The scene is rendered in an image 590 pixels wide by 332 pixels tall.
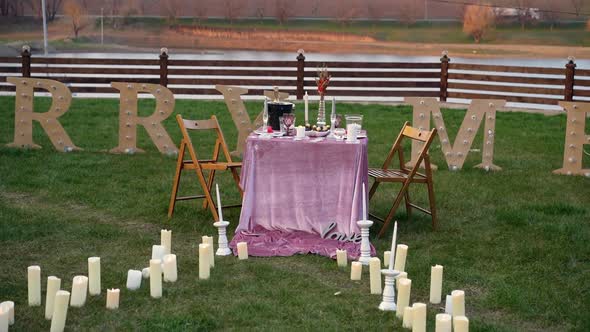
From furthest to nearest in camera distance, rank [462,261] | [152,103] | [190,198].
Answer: [152,103]
[190,198]
[462,261]

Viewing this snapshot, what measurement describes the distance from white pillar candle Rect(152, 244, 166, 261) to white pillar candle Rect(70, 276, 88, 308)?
2.67 ft

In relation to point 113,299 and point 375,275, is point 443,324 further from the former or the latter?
point 113,299

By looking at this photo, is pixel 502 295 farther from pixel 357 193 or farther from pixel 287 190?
pixel 287 190

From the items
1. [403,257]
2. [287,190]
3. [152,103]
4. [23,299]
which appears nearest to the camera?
→ [23,299]

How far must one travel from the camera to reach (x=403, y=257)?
5984 millimetres

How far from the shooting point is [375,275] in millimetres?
5785

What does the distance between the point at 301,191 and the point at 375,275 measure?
1631 mm

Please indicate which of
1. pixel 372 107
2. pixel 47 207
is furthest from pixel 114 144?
pixel 372 107

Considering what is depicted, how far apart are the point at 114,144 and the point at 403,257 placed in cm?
683

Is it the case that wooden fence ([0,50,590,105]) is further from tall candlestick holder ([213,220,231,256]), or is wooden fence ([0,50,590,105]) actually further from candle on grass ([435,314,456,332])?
candle on grass ([435,314,456,332])

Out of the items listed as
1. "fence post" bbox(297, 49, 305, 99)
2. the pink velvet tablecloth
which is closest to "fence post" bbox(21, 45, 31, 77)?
"fence post" bbox(297, 49, 305, 99)

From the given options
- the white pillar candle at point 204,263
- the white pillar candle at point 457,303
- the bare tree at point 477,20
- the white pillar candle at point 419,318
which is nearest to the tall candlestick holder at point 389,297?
the white pillar candle at point 457,303

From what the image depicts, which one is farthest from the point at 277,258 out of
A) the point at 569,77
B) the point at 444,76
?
the point at 444,76

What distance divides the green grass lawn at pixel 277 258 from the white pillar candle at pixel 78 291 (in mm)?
56
